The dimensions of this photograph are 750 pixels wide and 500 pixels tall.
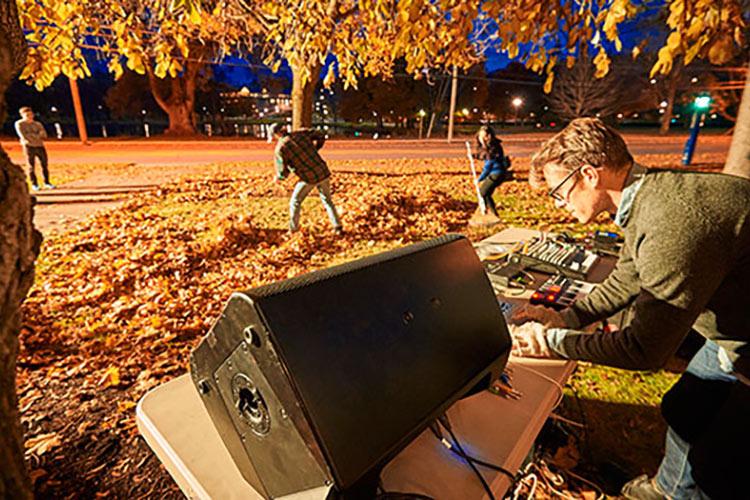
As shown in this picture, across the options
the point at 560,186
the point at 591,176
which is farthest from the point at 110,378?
the point at 591,176

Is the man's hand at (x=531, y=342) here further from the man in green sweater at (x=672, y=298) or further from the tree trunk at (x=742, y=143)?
the tree trunk at (x=742, y=143)

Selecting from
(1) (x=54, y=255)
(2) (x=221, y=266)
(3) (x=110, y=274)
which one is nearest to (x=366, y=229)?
(2) (x=221, y=266)

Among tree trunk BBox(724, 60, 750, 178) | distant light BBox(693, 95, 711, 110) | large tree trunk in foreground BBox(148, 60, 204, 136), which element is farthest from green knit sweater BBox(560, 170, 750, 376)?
large tree trunk in foreground BBox(148, 60, 204, 136)

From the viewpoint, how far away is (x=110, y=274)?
4.92 metres

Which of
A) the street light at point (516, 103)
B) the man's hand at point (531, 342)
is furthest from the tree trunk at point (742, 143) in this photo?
the street light at point (516, 103)

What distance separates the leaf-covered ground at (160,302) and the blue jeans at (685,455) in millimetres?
585

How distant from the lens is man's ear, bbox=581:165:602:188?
173 centimetres

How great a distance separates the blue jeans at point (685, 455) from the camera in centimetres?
186

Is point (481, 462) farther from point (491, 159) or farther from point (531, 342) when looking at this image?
point (491, 159)

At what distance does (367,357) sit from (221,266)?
484 centimetres

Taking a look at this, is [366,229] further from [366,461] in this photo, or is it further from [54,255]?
[366,461]

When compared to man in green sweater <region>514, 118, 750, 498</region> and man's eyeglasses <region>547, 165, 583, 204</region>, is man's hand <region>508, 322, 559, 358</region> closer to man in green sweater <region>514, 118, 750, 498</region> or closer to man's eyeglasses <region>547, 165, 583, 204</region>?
man in green sweater <region>514, 118, 750, 498</region>

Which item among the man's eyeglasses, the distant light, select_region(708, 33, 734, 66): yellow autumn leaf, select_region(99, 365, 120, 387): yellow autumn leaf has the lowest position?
select_region(99, 365, 120, 387): yellow autumn leaf

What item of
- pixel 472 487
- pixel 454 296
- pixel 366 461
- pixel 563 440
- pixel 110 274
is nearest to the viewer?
pixel 366 461
